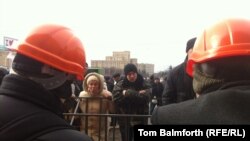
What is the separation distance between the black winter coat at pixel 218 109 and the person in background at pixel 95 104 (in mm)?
3837

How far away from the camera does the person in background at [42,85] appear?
1748 mm

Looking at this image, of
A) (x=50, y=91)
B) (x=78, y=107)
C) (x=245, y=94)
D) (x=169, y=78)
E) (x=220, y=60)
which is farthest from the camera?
(x=78, y=107)

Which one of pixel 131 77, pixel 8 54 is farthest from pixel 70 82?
pixel 131 77

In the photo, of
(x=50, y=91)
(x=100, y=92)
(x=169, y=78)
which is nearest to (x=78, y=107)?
(x=100, y=92)

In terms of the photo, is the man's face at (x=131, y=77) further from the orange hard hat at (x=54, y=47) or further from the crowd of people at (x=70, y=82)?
the orange hard hat at (x=54, y=47)

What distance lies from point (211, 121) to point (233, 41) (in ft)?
1.41

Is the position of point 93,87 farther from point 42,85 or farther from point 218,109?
point 218,109

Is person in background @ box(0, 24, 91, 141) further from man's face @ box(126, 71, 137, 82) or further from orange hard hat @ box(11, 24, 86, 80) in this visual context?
man's face @ box(126, 71, 137, 82)

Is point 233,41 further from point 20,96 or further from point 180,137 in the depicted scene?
point 20,96

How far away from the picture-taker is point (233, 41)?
6.16ft

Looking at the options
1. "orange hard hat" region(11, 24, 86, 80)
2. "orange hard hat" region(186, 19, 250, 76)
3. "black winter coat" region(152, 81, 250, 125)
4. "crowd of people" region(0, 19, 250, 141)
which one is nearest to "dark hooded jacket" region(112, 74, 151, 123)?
"crowd of people" region(0, 19, 250, 141)

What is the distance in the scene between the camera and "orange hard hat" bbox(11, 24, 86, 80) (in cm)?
205

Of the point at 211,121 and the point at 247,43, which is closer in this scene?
the point at 211,121

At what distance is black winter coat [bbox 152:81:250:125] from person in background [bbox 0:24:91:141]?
45 cm
